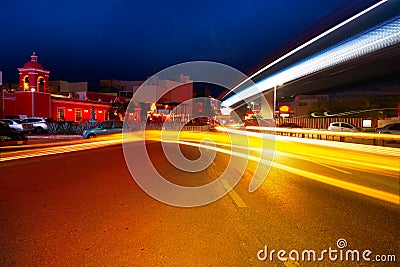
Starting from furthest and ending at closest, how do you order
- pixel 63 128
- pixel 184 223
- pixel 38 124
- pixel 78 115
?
1. pixel 78 115
2. pixel 63 128
3. pixel 38 124
4. pixel 184 223

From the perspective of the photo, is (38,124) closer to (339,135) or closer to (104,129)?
(104,129)

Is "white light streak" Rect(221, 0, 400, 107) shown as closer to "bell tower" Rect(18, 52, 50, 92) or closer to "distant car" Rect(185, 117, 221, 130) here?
"distant car" Rect(185, 117, 221, 130)

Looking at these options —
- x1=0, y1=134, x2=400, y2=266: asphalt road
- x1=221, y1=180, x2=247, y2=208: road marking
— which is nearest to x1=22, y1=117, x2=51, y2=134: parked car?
x1=0, y1=134, x2=400, y2=266: asphalt road

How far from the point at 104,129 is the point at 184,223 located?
23.4m

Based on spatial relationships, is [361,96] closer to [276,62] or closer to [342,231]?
[276,62]

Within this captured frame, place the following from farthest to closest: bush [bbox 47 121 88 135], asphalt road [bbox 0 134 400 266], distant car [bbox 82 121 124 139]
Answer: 1. bush [bbox 47 121 88 135]
2. distant car [bbox 82 121 124 139]
3. asphalt road [bbox 0 134 400 266]

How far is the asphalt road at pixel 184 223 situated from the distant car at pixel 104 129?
58.1 feet

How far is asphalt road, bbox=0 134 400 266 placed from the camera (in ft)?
11.5

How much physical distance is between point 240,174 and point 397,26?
32.8ft

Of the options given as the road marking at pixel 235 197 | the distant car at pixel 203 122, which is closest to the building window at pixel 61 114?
the distant car at pixel 203 122

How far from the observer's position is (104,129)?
26.6 metres

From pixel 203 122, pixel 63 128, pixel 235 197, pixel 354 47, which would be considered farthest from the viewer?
pixel 203 122

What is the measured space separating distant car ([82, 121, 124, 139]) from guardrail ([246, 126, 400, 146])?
13.1 meters

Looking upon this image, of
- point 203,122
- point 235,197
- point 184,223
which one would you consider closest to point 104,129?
point 235,197
